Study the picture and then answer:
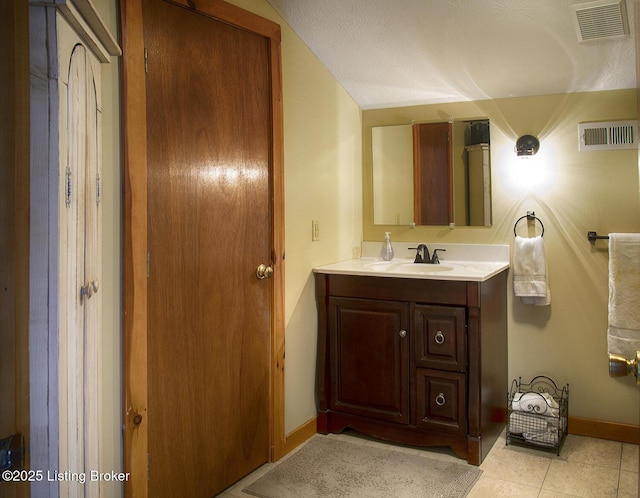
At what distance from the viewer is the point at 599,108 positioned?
8.99 feet

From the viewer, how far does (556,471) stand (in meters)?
2.39

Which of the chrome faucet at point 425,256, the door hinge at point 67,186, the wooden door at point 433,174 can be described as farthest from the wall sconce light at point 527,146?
the door hinge at point 67,186

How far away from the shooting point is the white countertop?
8.44 ft

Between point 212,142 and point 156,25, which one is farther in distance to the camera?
point 212,142


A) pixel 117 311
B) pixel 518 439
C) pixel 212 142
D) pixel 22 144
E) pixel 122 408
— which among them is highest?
pixel 212 142

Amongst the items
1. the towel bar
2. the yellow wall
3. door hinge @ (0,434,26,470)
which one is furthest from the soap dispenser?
door hinge @ (0,434,26,470)

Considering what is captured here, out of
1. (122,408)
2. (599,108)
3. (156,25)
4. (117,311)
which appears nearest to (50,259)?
(117,311)

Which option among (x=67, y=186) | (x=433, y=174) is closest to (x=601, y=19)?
(x=433, y=174)

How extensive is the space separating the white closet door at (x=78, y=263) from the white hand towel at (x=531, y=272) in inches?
88.5

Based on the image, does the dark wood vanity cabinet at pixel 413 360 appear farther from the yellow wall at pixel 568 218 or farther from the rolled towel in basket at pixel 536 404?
the yellow wall at pixel 568 218

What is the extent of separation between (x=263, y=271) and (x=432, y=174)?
4.35ft

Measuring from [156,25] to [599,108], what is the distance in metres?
2.23

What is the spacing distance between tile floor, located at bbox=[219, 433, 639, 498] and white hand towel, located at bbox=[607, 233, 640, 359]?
1.67 feet

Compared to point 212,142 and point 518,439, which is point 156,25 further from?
point 518,439
